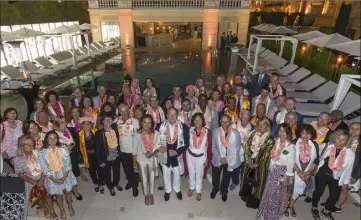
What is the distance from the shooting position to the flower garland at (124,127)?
15.0 feet

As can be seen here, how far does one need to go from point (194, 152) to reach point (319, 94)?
22.5 ft

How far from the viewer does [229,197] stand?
4.95 m

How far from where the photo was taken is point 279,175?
3.88 metres

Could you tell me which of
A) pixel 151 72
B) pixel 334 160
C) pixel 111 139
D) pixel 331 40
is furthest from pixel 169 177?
pixel 151 72

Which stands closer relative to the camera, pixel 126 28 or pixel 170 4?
pixel 170 4

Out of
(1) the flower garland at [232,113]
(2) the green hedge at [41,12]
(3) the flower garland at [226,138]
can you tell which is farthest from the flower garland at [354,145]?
(2) the green hedge at [41,12]

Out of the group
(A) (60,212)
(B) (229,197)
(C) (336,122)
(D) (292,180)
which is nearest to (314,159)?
(D) (292,180)

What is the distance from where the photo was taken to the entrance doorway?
2395cm

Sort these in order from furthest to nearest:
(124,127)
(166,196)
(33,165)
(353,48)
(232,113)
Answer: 1. (232,113)
2. (166,196)
3. (124,127)
4. (353,48)
5. (33,165)

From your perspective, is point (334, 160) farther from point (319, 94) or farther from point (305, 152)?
point (319, 94)

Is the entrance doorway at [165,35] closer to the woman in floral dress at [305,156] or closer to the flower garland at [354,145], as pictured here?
the woman in floral dress at [305,156]

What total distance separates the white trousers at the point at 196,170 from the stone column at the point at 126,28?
20.2 metres

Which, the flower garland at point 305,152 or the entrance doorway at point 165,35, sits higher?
the flower garland at point 305,152

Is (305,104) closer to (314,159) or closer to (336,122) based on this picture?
(336,122)
